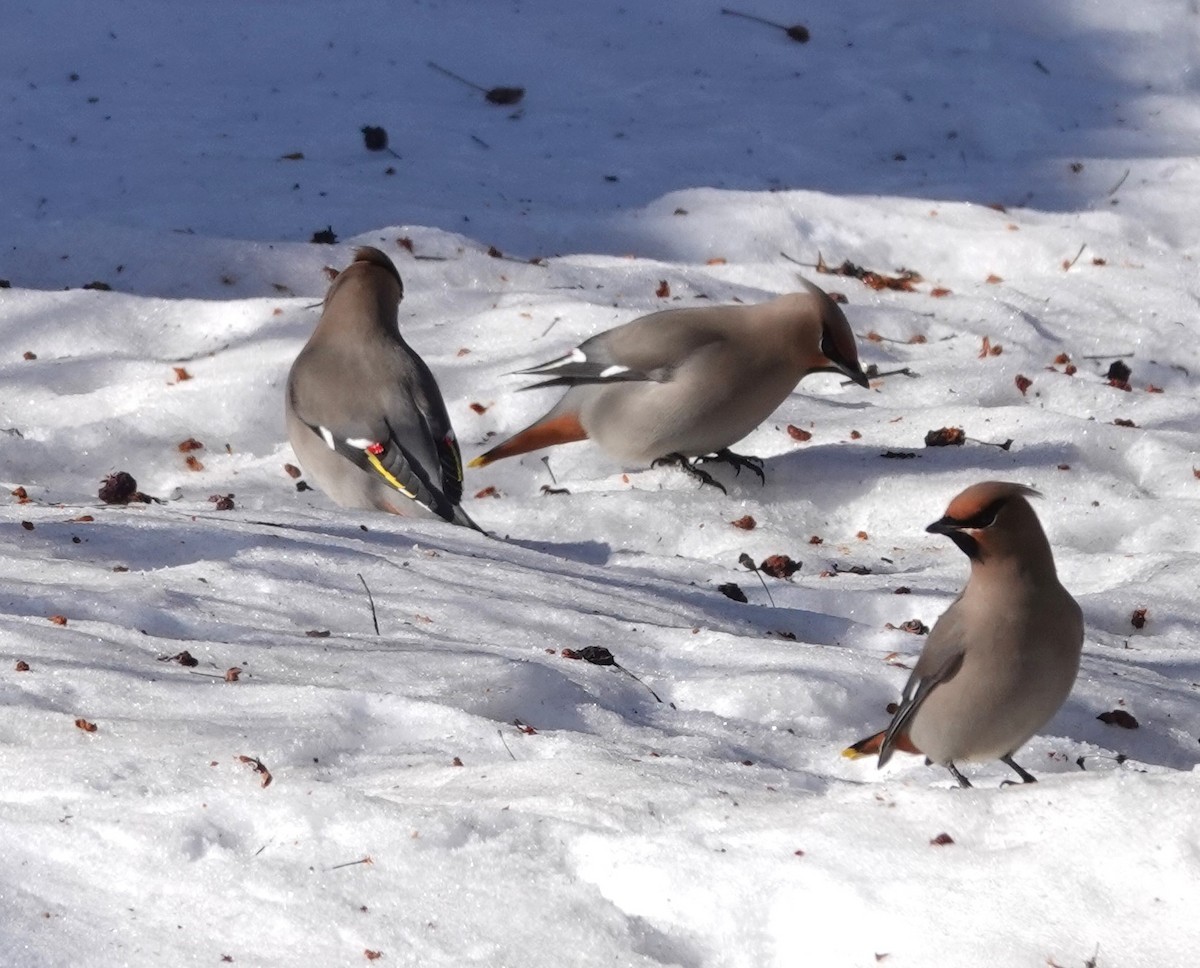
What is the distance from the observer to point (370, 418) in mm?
5332

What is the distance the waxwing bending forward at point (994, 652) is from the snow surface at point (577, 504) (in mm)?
184

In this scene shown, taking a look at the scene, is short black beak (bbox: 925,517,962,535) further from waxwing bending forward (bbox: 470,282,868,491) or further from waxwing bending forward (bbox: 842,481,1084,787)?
waxwing bending forward (bbox: 470,282,868,491)

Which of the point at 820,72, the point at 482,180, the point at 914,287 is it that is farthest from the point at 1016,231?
the point at 482,180

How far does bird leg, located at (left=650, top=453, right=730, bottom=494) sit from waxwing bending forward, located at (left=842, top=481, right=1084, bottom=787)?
6.99 ft

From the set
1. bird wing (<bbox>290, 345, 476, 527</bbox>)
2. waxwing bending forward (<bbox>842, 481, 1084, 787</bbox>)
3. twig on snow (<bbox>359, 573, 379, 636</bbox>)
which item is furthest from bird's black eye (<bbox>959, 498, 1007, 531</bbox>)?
bird wing (<bbox>290, 345, 476, 527</bbox>)

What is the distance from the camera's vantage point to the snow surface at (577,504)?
257 centimetres

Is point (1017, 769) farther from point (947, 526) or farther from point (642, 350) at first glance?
point (642, 350)

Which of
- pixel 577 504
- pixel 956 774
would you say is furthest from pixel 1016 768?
pixel 577 504

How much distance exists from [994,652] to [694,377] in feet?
7.60

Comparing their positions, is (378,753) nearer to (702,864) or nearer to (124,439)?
(702,864)

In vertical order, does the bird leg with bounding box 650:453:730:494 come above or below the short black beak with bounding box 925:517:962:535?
below

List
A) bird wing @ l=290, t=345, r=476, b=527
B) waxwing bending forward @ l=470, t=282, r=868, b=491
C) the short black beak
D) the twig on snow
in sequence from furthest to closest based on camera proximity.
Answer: waxwing bending forward @ l=470, t=282, r=868, b=491 → bird wing @ l=290, t=345, r=476, b=527 → the twig on snow → the short black beak

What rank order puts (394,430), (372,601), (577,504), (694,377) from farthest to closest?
(694,377) < (577,504) < (394,430) < (372,601)

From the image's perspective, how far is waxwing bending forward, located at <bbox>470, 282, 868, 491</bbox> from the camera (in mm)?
5609
